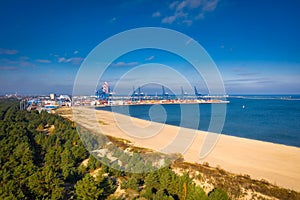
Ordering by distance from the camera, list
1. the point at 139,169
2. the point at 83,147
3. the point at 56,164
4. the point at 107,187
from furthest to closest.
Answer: the point at 83,147
the point at 56,164
the point at 139,169
the point at 107,187

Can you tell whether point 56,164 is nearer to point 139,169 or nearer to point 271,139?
point 139,169

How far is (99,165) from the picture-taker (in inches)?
225

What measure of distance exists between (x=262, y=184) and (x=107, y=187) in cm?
328

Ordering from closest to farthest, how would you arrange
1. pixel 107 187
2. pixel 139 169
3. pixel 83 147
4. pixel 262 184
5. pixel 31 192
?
pixel 31 192, pixel 107 187, pixel 262 184, pixel 139 169, pixel 83 147

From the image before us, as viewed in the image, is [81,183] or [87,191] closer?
[87,191]

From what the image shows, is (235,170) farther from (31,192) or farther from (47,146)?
(47,146)

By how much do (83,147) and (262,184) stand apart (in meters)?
5.04

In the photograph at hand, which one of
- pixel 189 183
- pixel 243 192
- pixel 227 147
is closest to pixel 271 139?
pixel 227 147

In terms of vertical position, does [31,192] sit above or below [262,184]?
above

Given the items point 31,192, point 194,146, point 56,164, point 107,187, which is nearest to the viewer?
point 31,192

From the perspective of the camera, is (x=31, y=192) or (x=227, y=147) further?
(x=227, y=147)

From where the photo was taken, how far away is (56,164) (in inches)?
222

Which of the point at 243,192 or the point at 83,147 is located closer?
the point at 243,192

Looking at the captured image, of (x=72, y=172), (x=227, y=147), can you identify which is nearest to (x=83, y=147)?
(x=72, y=172)
